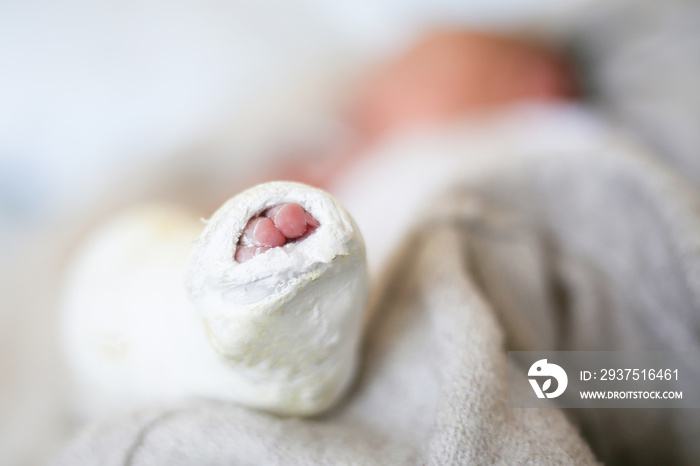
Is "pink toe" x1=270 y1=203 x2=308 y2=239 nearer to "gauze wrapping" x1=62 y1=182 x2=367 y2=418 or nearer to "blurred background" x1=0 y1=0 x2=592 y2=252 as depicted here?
"gauze wrapping" x1=62 y1=182 x2=367 y2=418

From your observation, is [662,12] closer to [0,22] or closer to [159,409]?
[159,409]

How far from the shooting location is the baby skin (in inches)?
9.7

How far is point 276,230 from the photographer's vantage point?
9.8 inches

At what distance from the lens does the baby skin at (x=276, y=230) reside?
0.81ft

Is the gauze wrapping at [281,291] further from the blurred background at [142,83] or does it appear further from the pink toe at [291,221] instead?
the blurred background at [142,83]

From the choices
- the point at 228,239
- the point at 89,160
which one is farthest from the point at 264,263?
the point at 89,160

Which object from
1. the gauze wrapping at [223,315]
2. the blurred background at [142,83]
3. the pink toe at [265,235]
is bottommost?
the gauze wrapping at [223,315]

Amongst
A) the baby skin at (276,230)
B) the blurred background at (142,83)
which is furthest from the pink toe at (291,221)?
the blurred background at (142,83)

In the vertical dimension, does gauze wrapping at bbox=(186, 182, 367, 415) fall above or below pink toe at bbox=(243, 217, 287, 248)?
below

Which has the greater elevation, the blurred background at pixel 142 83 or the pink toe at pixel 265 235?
the blurred background at pixel 142 83

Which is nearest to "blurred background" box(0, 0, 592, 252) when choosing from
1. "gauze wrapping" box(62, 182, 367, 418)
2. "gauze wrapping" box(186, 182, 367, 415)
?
"gauze wrapping" box(62, 182, 367, 418)

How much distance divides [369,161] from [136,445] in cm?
54

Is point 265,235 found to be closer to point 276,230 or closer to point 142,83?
point 276,230

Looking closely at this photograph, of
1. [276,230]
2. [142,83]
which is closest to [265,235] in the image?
[276,230]
